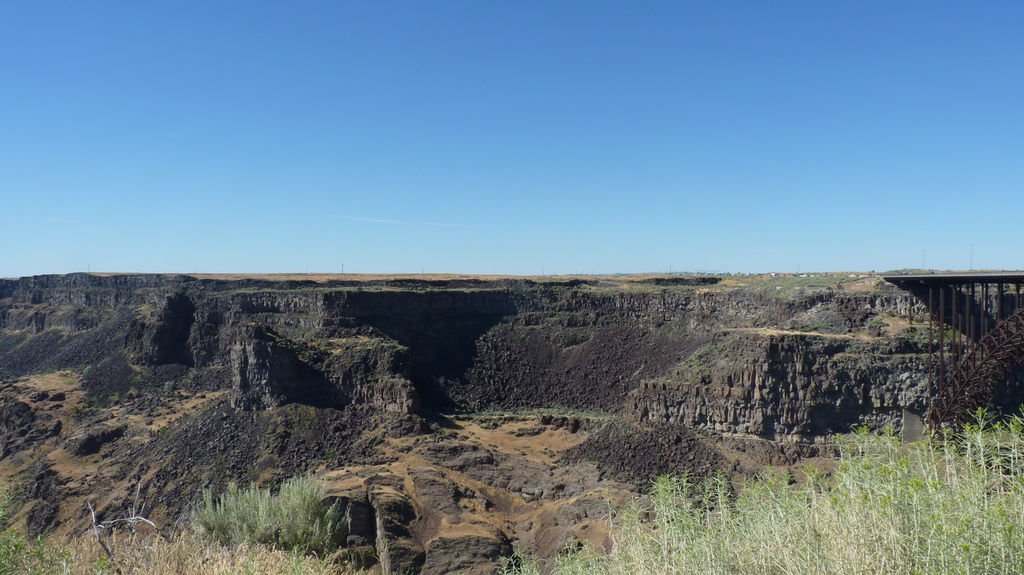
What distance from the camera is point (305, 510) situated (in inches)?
1463

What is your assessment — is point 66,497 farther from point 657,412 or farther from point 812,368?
point 812,368

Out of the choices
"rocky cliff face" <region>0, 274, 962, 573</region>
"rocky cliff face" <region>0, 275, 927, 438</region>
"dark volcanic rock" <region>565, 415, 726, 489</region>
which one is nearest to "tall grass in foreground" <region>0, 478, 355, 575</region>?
"rocky cliff face" <region>0, 274, 962, 573</region>

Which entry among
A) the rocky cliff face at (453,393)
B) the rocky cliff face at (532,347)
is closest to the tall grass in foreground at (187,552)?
the rocky cliff face at (453,393)

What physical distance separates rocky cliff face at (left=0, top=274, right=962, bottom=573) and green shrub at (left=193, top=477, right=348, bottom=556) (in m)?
6.89

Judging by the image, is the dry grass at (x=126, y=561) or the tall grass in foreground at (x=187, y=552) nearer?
the dry grass at (x=126, y=561)

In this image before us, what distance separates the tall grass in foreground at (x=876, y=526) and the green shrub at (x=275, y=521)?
21829 millimetres

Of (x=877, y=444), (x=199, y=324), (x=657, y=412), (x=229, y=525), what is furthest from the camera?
(x=199, y=324)

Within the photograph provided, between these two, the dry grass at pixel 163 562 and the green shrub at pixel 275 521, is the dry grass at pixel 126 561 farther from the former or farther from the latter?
the green shrub at pixel 275 521

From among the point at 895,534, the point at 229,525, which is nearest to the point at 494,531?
the point at 229,525

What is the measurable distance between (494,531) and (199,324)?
68270mm

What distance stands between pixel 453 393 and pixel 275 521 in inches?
1910

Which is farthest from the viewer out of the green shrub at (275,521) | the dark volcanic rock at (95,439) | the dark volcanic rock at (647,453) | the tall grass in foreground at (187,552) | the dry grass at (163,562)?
the dark volcanic rock at (95,439)

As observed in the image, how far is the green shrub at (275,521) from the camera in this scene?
33.7 m

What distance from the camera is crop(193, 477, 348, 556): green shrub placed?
33.7 meters
